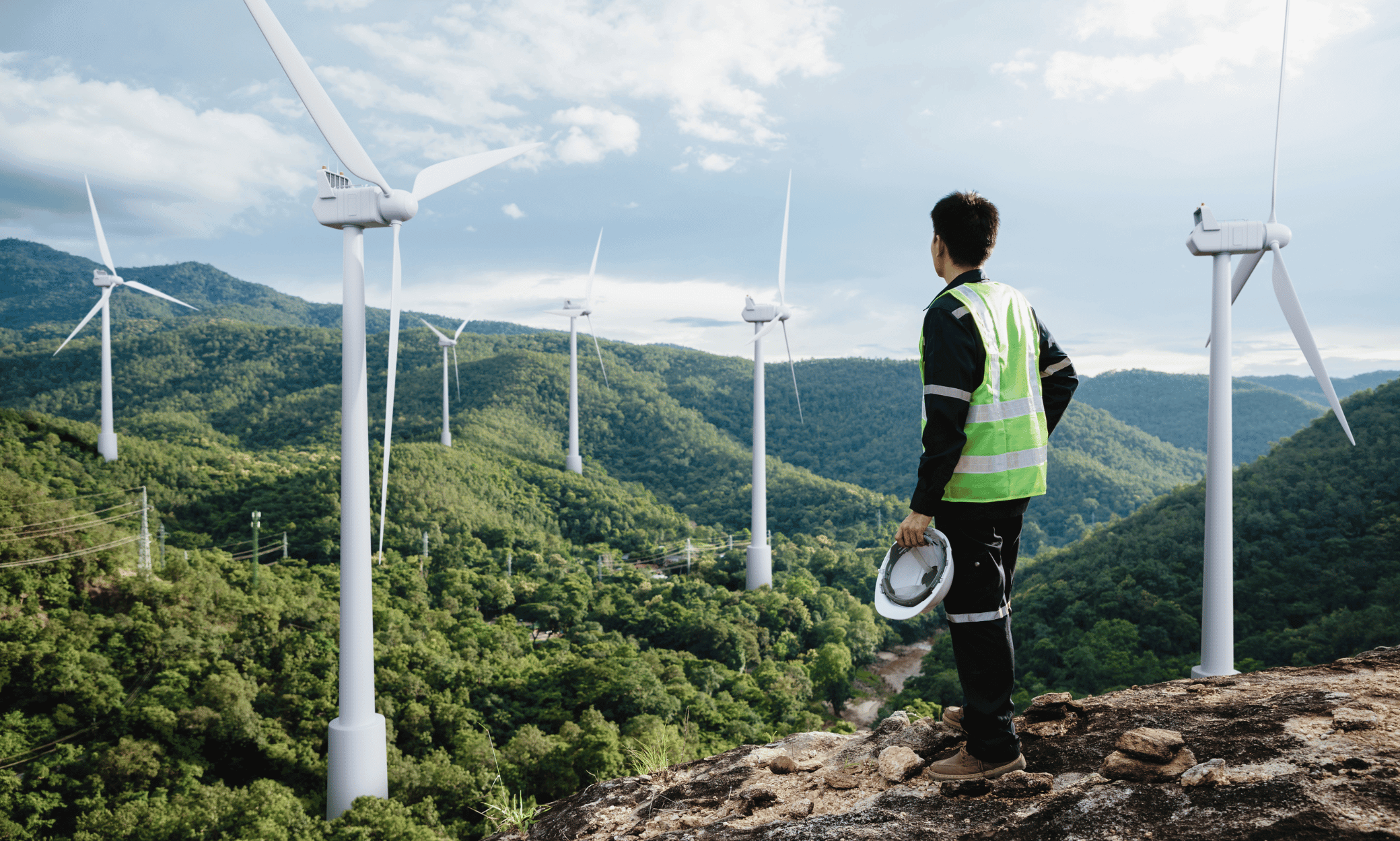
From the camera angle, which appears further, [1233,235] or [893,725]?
[1233,235]

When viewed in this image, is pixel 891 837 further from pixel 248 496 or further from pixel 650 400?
pixel 650 400

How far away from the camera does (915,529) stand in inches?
179

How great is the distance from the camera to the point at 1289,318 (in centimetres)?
1819

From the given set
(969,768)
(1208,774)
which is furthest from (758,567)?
(1208,774)

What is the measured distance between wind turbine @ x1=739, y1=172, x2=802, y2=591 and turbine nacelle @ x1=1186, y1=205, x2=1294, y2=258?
23.0 metres

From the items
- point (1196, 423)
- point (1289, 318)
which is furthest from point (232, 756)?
point (1196, 423)

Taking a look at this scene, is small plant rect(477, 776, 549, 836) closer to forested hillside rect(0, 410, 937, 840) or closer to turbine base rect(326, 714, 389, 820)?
forested hillside rect(0, 410, 937, 840)

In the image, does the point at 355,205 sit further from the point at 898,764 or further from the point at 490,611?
the point at 490,611

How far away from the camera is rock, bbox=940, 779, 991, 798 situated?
4.41 meters

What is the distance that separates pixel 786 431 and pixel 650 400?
101ft

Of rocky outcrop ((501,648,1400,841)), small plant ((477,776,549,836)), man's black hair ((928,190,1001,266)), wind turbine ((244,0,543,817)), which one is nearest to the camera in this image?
rocky outcrop ((501,648,1400,841))

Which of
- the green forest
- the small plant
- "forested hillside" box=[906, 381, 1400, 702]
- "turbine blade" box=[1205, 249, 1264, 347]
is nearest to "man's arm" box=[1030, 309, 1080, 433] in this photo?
the green forest

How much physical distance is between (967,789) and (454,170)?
66.2ft

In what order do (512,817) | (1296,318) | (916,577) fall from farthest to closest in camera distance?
(1296,318), (512,817), (916,577)
